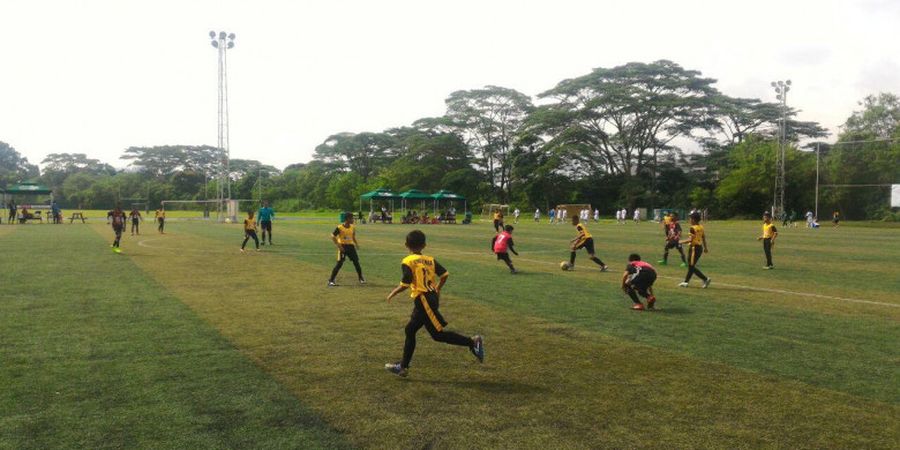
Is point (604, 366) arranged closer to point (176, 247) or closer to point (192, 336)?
point (192, 336)

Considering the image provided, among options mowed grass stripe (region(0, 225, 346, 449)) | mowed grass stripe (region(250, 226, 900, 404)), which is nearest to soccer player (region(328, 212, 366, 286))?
mowed grass stripe (region(250, 226, 900, 404))

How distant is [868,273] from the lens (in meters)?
17.0

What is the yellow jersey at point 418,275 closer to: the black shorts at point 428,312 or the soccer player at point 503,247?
the black shorts at point 428,312

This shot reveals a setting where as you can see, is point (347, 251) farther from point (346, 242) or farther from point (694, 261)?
point (694, 261)

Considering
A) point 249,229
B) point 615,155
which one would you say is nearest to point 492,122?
point 615,155

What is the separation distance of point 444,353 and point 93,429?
386cm

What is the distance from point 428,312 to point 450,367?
2.93ft

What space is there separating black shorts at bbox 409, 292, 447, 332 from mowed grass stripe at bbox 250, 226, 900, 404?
316cm

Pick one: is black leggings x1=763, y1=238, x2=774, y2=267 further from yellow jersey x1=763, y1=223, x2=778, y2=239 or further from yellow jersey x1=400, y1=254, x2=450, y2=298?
yellow jersey x1=400, y1=254, x2=450, y2=298

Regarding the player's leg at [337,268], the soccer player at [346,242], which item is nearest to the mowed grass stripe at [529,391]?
the player's leg at [337,268]

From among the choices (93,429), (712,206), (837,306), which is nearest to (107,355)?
(93,429)

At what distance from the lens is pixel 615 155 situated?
75.6 metres

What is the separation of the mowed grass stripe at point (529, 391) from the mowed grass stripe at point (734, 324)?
44 centimetres

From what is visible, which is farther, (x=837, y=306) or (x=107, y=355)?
(x=837, y=306)
